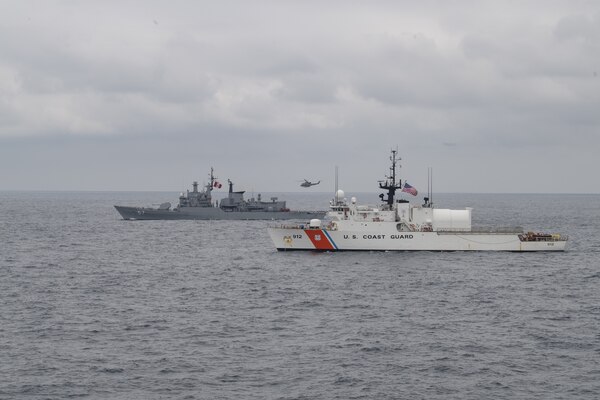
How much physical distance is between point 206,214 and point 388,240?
69737 mm

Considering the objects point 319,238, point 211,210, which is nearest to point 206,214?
point 211,210

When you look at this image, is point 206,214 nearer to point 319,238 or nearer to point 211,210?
point 211,210

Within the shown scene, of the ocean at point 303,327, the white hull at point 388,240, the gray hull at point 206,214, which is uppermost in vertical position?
the gray hull at point 206,214

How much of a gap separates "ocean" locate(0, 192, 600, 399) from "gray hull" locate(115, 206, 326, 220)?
6405 cm

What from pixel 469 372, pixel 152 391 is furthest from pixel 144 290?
pixel 469 372

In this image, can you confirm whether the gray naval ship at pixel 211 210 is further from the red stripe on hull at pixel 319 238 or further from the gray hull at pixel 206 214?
the red stripe on hull at pixel 319 238

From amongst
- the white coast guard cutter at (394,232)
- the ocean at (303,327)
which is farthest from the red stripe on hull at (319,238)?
the ocean at (303,327)

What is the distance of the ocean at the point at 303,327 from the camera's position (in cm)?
2919

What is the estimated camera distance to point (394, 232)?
68.4m

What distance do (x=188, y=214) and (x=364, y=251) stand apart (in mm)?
69685

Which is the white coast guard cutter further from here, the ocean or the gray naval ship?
the gray naval ship

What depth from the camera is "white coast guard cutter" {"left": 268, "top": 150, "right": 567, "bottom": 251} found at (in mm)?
68562

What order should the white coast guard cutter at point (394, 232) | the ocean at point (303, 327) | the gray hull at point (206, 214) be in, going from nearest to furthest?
the ocean at point (303, 327) < the white coast guard cutter at point (394, 232) < the gray hull at point (206, 214)

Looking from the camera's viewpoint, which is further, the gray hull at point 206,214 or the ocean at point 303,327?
the gray hull at point 206,214
